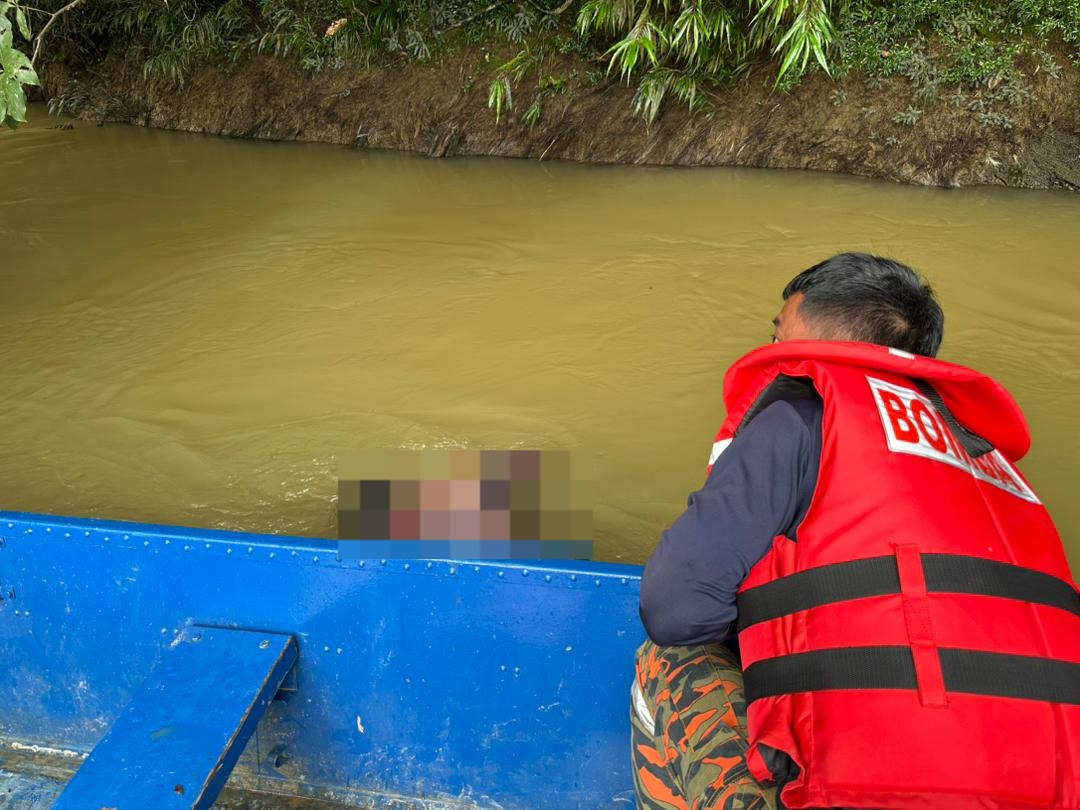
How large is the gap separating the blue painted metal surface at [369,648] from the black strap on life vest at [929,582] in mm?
571

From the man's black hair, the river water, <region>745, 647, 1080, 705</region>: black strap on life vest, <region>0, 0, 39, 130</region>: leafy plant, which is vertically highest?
<region>0, 0, 39, 130</region>: leafy plant

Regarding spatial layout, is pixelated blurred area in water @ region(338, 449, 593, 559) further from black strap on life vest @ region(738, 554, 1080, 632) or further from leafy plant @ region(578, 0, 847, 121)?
leafy plant @ region(578, 0, 847, 121)

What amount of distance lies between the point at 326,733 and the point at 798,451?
122cm

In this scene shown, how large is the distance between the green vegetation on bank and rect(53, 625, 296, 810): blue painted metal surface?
4298 millimetres

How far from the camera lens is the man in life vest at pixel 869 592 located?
959mm

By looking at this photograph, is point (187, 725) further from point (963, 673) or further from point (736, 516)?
point (963, 673)

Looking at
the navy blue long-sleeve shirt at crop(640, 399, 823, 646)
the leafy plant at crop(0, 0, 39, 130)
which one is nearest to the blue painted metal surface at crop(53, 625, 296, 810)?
the navy blue long-sleeve shirt at crop(640, 399, 823, 646)

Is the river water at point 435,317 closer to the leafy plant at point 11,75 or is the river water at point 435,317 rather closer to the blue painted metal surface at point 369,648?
the blue painted metal surface at point 369,648

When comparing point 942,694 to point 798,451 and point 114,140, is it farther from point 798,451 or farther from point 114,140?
point 114,140

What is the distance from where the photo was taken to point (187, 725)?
1598 mm

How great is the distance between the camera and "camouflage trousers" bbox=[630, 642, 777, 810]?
3.85ft

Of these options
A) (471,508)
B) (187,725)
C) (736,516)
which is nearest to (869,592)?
(736,516)

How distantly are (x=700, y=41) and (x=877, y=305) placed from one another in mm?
5019

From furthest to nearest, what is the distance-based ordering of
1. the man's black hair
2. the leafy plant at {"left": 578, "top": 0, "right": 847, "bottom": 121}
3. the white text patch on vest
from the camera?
the leafy plant at {"left": 578, "top": 0, "right": 847, "bottom": 121}
the man's black hair
the white text patch on vest
